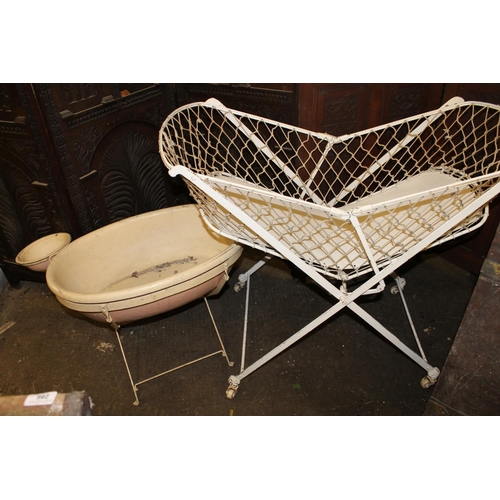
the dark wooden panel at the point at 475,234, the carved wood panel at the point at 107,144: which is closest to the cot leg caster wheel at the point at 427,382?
the dark wooden panel at the point at 475,234

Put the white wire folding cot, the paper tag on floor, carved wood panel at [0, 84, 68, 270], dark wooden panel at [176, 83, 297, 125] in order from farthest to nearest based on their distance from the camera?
1. dark wooden panel at [176, 83, 297, 125]
2. carved wood panel at [0, 84, 68, 270]
3. the white wire folding cot
4. the paper tag on floor

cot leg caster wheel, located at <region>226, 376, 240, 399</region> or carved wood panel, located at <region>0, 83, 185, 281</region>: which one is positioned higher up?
carved wood panel, located at <region>0, 83, 185, 281</region>

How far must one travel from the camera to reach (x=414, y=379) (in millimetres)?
1596

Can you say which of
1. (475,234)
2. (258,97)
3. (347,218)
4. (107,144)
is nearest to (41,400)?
(347,218)

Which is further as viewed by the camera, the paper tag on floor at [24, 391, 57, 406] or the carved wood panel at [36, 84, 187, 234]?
the carved wood panel at [36, 84, 187, 234]

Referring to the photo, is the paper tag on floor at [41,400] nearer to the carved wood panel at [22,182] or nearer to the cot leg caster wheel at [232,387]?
the cot leg caster wheel at [232,387]

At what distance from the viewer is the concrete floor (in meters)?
1.55

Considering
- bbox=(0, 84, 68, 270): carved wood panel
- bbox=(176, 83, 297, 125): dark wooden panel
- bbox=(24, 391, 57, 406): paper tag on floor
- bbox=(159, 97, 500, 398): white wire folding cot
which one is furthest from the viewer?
bbox=(176, 83, 297, 125): dark wooden panel

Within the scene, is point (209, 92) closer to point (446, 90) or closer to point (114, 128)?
point (114, 128)

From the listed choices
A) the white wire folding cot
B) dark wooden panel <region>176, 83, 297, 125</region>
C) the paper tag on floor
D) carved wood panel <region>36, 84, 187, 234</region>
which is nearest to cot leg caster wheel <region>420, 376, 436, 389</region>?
the white wire folding cot

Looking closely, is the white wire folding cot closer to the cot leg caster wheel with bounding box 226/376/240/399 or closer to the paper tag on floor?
the cot leg caster wheel with bounding box 226/376/240/399

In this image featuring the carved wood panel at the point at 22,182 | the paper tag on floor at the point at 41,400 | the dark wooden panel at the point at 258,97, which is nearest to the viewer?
the paper tag on floor at the point at 41,400

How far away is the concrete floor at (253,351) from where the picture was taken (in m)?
1.55

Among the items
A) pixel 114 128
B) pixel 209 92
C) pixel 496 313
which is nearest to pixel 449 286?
pixel 496 313
